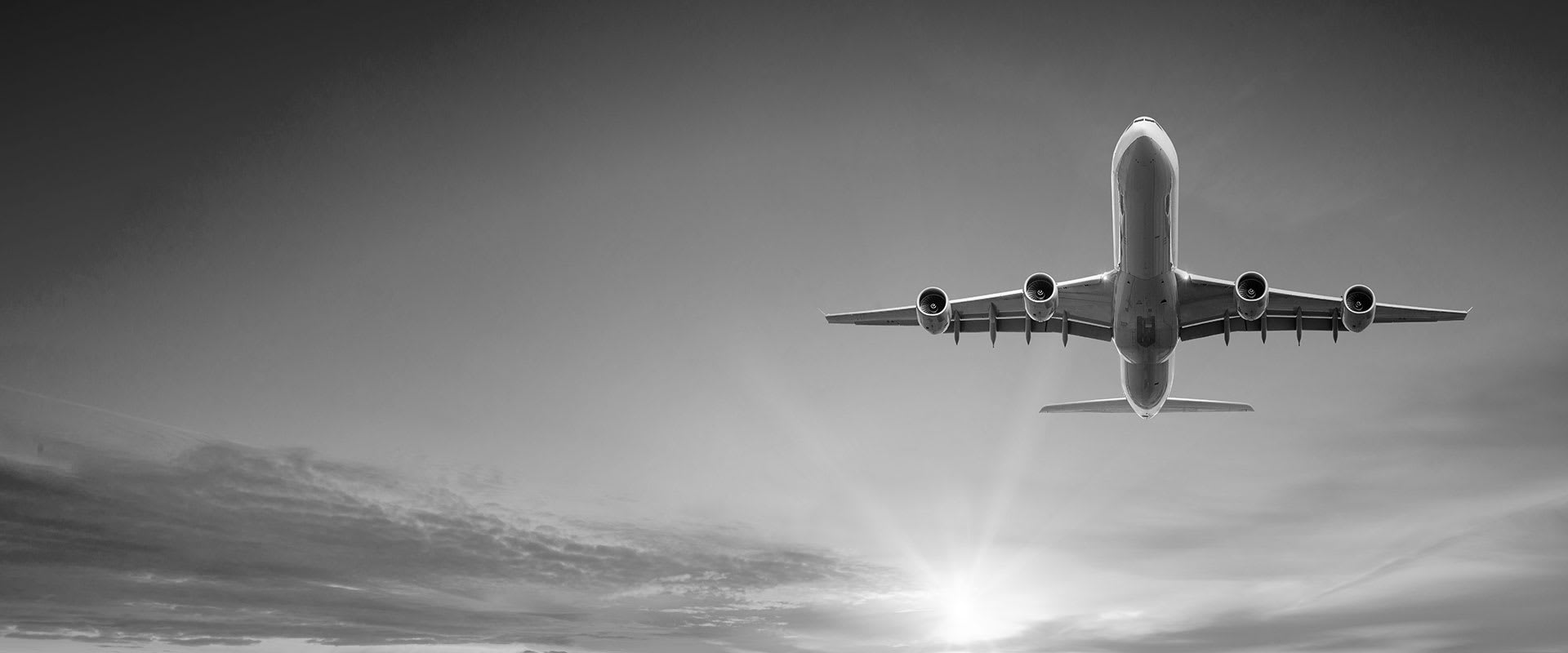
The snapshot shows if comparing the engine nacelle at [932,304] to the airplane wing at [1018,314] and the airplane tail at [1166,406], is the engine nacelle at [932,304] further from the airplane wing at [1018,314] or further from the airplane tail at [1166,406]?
the airplane tail at [1166,406]

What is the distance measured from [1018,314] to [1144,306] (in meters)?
7.94

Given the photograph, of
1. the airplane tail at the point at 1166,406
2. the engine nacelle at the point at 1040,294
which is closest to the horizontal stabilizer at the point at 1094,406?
the airplane tail at the point at 1166,406

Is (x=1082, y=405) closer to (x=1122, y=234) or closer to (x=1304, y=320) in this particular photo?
(x=1304, y=320)

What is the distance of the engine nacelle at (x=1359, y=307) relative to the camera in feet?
151

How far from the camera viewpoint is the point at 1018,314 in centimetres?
5431

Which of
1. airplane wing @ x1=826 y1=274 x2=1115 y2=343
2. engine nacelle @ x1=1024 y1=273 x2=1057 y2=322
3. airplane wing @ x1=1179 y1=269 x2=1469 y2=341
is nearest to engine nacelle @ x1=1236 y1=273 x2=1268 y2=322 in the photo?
airplane wing @ x1=1179 y1=269 x2=1469 y2=341

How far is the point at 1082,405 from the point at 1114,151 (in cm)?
2002

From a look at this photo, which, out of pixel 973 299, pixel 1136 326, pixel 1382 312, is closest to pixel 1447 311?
pixel 1382 312

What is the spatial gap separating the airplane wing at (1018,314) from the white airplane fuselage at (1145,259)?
2.07 meters

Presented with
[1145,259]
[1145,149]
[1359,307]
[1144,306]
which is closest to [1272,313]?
[1359,307]

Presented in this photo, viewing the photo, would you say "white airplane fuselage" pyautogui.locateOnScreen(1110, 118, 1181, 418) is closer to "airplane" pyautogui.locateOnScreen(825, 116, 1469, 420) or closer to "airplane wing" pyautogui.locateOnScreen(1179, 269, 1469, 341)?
"airplane" pyautogui.locateOnScreen(825, 116, 1469, 420)

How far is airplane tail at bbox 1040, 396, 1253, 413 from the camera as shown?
5838 centimetres

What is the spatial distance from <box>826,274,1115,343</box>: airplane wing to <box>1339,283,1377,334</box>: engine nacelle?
10193 millimetres

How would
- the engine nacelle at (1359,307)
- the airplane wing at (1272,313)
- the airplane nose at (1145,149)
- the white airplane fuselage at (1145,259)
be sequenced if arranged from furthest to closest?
the airplane wing at (1272,313) < the engine nacelle at (1359,307) < the white airplane fuselage at (1145,259) < the airplane nose at (1145,149)
